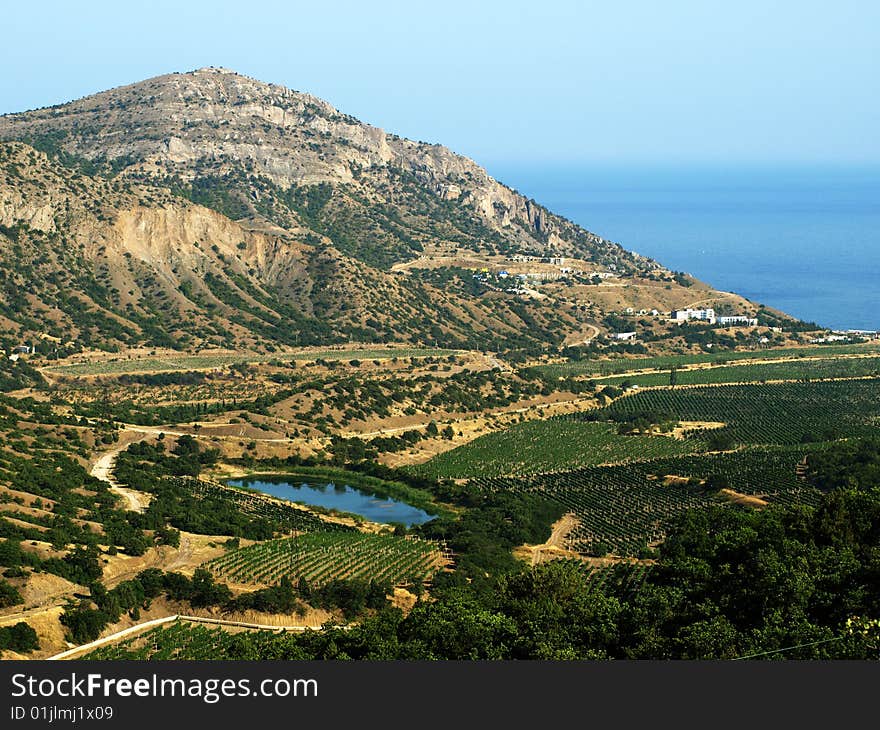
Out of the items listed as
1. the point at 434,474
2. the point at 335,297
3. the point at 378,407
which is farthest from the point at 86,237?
the point at 434,474

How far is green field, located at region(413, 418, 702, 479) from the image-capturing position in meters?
76.2

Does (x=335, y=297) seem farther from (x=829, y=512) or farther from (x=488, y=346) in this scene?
(x=829, y=512)

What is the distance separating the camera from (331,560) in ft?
171

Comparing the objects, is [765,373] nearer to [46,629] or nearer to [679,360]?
[679,360]

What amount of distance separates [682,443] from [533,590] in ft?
145

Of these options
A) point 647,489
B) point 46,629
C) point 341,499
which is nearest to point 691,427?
point 647,489

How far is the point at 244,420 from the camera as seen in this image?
274ft

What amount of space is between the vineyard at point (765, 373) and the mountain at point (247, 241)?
18.6 m

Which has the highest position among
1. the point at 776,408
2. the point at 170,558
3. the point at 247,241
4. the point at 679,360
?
the point at 247,241

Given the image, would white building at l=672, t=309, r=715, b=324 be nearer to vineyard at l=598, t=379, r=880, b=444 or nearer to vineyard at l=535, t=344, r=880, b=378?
vineyard at l=535, t=344, r=880, b=378

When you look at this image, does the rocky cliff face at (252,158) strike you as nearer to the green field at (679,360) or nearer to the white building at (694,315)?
the white building at (694,315)

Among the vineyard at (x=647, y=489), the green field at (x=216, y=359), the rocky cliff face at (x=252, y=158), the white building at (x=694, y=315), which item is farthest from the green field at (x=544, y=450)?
the rocky cliff face at (x=252, y=158)

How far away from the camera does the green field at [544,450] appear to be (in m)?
76.2

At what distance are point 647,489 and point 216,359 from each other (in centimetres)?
5167
